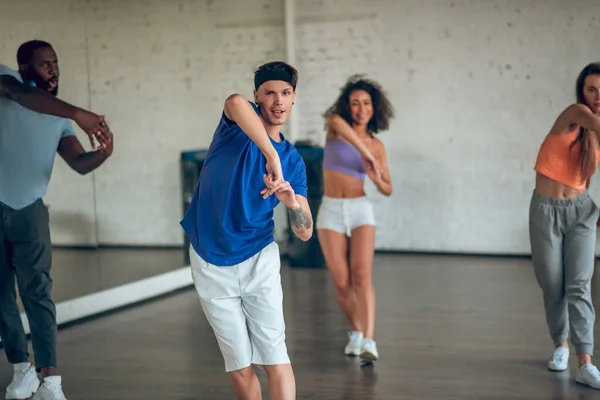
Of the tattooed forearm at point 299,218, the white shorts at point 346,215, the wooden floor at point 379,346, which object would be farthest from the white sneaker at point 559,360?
the tattooed forearm at point 299,218

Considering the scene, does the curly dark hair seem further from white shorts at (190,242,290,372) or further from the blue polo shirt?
white shorts at (190,242,290,372)

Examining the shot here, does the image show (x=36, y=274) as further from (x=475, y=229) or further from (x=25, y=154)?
(x=475, y=229)

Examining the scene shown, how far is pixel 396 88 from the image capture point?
8.18 meters

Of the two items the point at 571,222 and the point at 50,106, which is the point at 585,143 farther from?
the point at 50,106

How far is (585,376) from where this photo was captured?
413 cm

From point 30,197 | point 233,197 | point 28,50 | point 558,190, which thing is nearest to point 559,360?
point 558,190

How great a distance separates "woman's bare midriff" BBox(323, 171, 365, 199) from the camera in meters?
4.75

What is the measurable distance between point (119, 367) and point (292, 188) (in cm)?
212

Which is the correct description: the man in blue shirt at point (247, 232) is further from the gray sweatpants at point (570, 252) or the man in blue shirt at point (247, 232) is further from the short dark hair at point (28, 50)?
the gray sweatpants at point (570, 252)

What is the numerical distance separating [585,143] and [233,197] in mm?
2064

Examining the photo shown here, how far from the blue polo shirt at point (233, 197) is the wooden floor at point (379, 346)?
4.24ft

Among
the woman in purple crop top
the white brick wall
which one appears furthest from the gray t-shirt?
the white brick wall

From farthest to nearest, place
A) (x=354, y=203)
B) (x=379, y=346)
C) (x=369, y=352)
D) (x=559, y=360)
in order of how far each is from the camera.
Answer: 1. (x=379, y=346)
2. (x=354, y=203)
3. (x=369, y=352)
4. (x=559, y=360)

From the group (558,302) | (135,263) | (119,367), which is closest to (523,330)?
(558,302)
